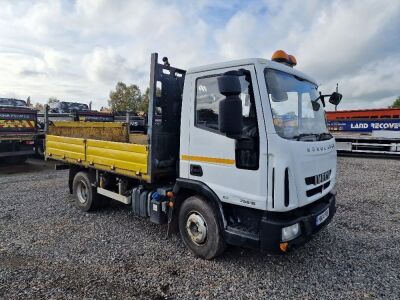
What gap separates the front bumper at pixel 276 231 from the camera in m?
3.01

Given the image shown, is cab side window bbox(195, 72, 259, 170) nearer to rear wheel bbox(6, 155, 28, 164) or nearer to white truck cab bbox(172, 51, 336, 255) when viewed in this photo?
white truck cab bbox(172, 51, 336, 255)

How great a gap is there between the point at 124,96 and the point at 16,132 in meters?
35.3

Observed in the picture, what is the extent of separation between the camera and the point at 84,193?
19.1ft

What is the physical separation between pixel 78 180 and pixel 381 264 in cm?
518

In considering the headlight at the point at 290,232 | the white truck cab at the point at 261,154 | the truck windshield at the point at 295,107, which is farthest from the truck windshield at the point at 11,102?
the headlight at the point at 290,232

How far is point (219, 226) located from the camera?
3.49 metres

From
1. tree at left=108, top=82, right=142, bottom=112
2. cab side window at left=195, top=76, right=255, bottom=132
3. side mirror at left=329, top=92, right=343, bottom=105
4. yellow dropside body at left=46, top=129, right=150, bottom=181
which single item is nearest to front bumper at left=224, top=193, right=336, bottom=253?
cab side window at left=195, top=76, right=255, bottom=132

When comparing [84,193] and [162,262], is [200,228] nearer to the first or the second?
[162,262]

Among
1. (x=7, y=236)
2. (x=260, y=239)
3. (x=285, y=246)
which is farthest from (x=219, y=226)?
(x=7, y=236)

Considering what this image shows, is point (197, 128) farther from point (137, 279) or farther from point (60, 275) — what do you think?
point (60, 275)

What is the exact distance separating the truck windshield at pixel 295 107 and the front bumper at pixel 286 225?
2.75ft

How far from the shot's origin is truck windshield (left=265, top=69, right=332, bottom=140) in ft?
10.4

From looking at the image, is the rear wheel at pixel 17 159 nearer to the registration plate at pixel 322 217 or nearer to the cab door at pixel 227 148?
the cab door at pixel 227 148

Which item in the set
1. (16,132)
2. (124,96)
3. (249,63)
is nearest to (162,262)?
(249,63)
